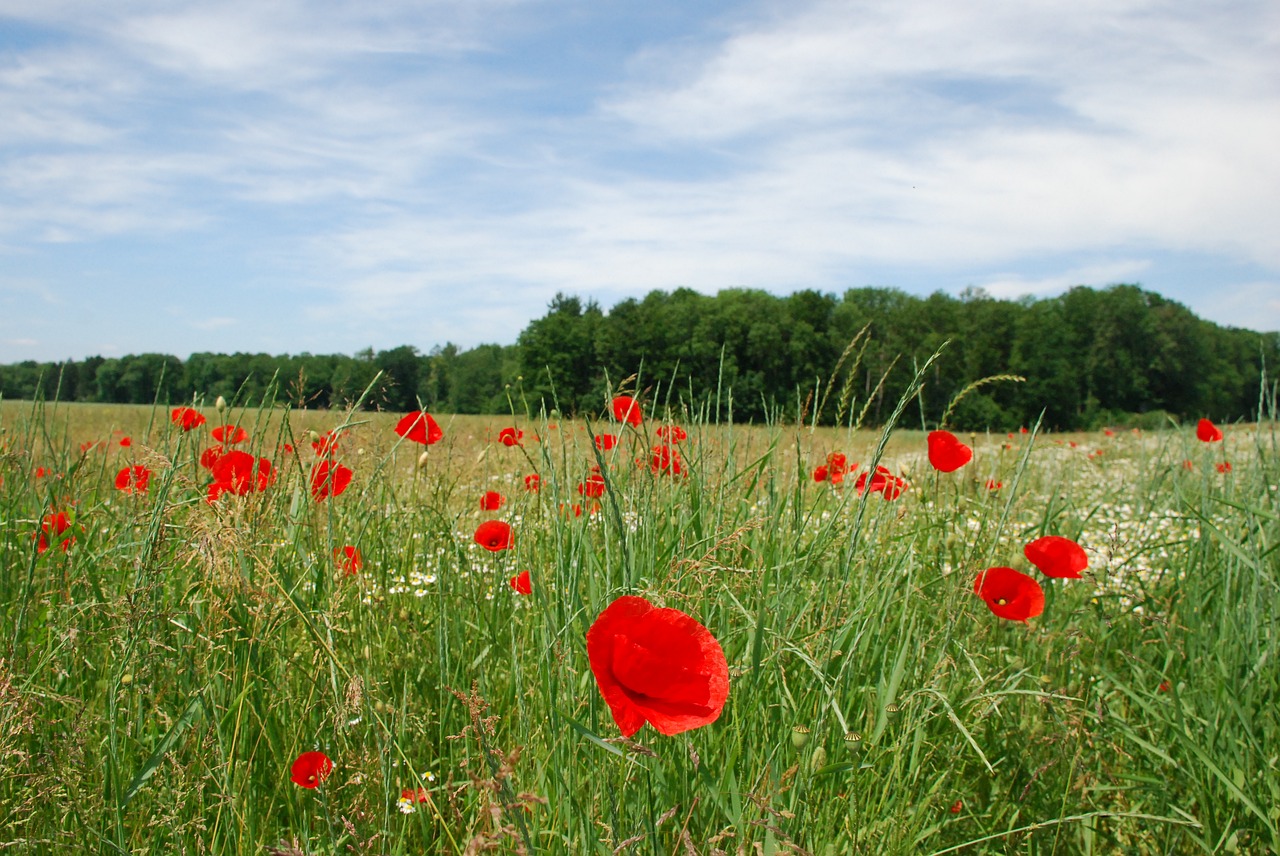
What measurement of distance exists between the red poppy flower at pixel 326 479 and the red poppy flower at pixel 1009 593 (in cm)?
136

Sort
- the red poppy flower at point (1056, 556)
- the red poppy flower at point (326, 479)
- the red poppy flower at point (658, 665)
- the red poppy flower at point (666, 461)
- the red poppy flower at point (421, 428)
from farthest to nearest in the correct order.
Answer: the red poppy flower at point (421, 428), the red poppy flower at point (666, 461), the red poppy flower at point (1056, 556), the red poppy flower at point (326, 479), the red poppy flower at point (658, 665)

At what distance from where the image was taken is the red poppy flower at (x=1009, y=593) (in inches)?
66.8

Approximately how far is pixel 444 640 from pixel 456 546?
0.41 metres

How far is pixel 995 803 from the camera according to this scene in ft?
5.68

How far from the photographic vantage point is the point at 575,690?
4.48 feet

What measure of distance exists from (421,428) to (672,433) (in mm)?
723

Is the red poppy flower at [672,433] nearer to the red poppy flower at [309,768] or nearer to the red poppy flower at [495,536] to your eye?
the red poppy flower at [495,536]

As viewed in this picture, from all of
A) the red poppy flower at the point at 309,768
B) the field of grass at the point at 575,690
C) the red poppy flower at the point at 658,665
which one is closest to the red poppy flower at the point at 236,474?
the field of grass at the point at 575,690

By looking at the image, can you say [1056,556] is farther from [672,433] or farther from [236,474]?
[236,474]

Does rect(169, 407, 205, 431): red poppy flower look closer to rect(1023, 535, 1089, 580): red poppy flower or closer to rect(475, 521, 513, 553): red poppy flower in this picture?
rect(475, 521, 513, 553): red poppy flower

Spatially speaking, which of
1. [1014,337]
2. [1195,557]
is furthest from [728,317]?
[1195,557]

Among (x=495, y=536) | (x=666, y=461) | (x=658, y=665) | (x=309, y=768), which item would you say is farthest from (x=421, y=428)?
(x=658, y=665)

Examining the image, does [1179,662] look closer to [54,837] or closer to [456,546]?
[456,546]

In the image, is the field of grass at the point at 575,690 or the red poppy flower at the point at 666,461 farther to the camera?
the red poppy flower at the point at 666,461
